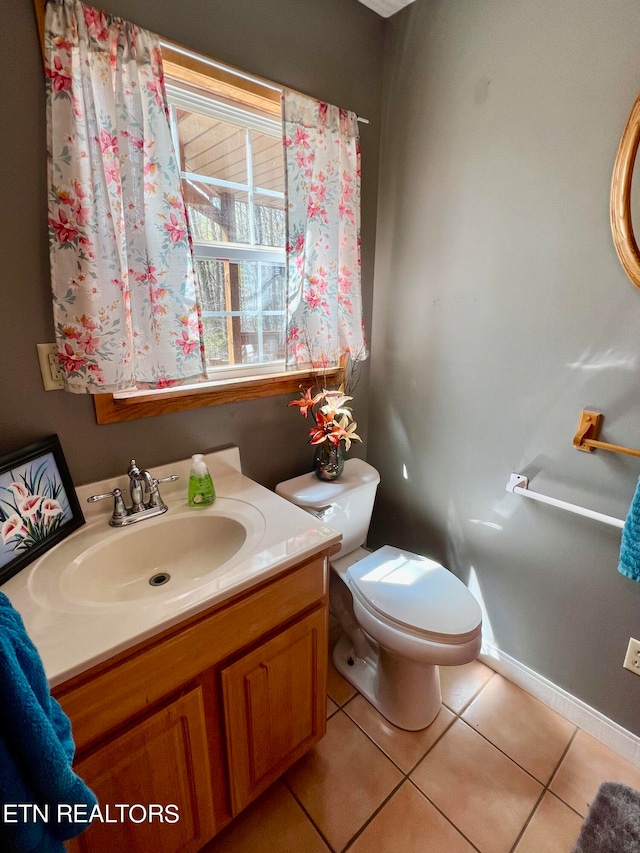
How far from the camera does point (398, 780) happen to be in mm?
1262

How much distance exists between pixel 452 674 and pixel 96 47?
2249 mm

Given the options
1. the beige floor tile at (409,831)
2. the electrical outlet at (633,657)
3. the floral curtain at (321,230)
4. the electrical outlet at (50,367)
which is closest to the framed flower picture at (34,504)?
the electrical outlet at (50,367)

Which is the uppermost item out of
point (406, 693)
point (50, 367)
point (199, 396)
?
point (50, 367)

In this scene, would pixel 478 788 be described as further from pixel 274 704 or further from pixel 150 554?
pixel 150 554

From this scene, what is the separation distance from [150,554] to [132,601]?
0.34 metres

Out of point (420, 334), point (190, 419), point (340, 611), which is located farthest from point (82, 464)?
point (420, 334)

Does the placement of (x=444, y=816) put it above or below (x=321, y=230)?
below

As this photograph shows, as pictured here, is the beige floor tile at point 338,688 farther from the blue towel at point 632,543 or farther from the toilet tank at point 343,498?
the blue towel at point 632,543

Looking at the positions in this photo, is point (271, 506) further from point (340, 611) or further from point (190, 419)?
point (340, 611)

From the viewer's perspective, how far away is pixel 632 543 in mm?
1073

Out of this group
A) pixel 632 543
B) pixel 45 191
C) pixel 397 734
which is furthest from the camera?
pixel 397 734

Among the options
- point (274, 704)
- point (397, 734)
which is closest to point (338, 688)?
point (397, 734)

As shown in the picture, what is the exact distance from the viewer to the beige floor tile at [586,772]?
1.22 meters

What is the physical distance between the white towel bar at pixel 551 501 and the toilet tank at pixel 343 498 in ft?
1.63
